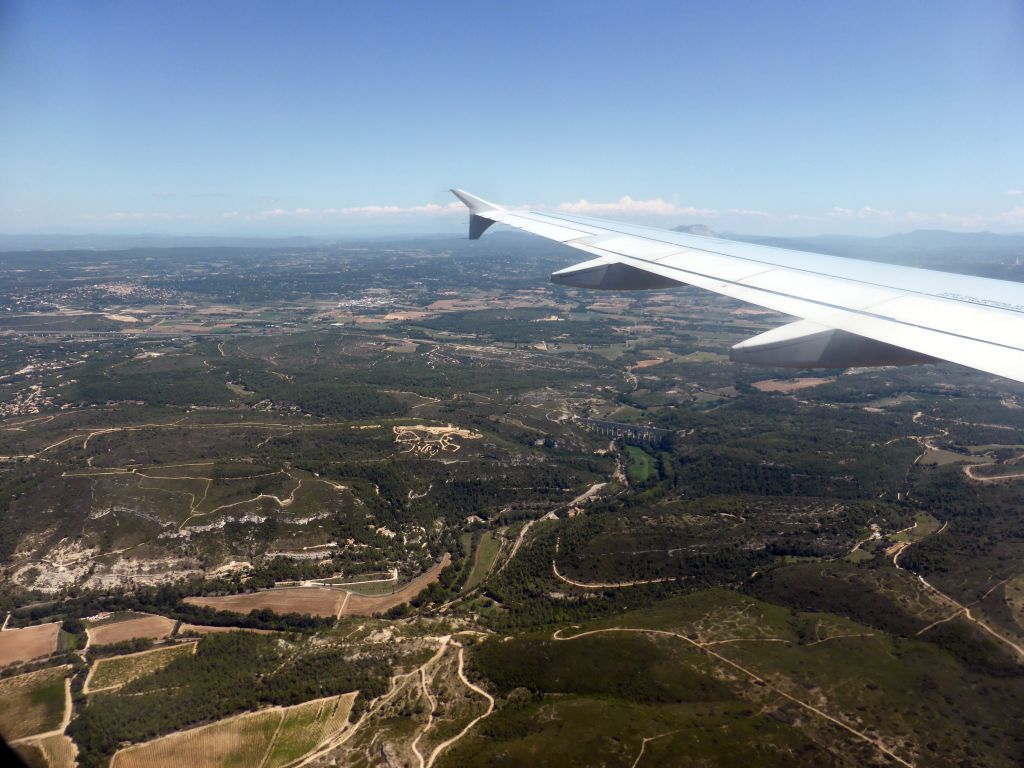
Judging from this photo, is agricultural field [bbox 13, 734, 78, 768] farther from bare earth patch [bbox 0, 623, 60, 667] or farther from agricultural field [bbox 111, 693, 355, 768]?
bare earth patch [bbox 0, 623, 60, 667]

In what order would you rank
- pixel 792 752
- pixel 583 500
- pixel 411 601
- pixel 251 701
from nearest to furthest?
pixel 792 752
pixel 251 701
pixel 411 601
pixel 583 500

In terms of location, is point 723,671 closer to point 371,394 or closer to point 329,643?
point 329,643

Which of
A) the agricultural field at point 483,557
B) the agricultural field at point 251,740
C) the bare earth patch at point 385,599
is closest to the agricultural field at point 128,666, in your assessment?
the agricultural field at point 251,740

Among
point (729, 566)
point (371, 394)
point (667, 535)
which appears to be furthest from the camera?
point (371, 394)

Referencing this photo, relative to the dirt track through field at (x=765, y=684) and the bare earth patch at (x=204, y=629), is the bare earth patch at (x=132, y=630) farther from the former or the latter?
the dirt track through field at (x=765, y=684)

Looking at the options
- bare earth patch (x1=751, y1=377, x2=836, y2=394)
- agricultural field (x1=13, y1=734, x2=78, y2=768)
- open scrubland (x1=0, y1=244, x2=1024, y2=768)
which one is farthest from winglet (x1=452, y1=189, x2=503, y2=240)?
bare earth patch (x1=751, y1=377, x2=836, y2=394)

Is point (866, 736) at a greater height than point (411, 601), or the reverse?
point (866, 736)

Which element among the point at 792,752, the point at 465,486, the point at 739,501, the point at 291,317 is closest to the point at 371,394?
the point at 465,486
